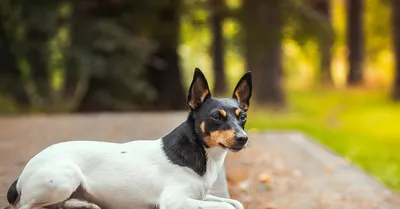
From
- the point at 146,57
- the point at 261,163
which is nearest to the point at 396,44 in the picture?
the point at 146,57

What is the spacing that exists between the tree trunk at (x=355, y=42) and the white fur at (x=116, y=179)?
1056 inches

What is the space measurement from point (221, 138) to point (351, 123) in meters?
15.7

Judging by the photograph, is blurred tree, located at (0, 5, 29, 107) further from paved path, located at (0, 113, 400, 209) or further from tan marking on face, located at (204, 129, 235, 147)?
tan marking on face, located at (204, 129, 235, 147)

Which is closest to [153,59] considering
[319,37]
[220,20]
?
[220,20]

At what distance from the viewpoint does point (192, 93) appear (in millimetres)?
4945

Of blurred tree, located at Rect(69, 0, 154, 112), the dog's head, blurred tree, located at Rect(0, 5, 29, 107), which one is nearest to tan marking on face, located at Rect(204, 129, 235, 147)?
the dog's head

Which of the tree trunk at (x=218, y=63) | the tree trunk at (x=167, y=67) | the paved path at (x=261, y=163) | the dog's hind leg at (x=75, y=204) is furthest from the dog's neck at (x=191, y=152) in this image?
the tree trunk at (x=218, y=63)

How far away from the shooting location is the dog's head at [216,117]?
4.70 m

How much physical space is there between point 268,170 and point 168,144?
4.44 metres

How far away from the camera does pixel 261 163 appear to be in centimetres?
987

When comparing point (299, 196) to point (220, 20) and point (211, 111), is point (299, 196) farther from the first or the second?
point (220, 20)

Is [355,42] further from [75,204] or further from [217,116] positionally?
[75,204]

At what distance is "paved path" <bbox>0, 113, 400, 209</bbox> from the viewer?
7520mm

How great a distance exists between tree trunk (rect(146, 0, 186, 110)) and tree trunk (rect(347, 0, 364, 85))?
1328 centimetres
